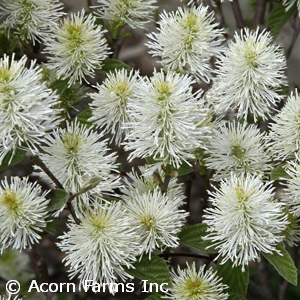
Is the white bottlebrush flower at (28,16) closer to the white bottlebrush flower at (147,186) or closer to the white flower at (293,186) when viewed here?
the white bottlebrush flower at (147,186)

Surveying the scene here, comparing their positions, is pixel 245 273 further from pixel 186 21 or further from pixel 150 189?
pixel 186 21

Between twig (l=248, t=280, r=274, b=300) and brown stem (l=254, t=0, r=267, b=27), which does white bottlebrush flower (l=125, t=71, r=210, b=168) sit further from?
brown stem (l=254, t=0, r=267, b=27)

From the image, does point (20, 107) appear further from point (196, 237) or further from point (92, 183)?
point (196, 237)

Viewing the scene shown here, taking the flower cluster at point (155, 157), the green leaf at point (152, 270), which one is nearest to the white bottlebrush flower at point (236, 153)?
the flower cluster at point (155, 157)

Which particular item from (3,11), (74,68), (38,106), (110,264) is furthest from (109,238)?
(3,11)

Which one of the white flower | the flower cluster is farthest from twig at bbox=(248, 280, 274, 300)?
the white flower
